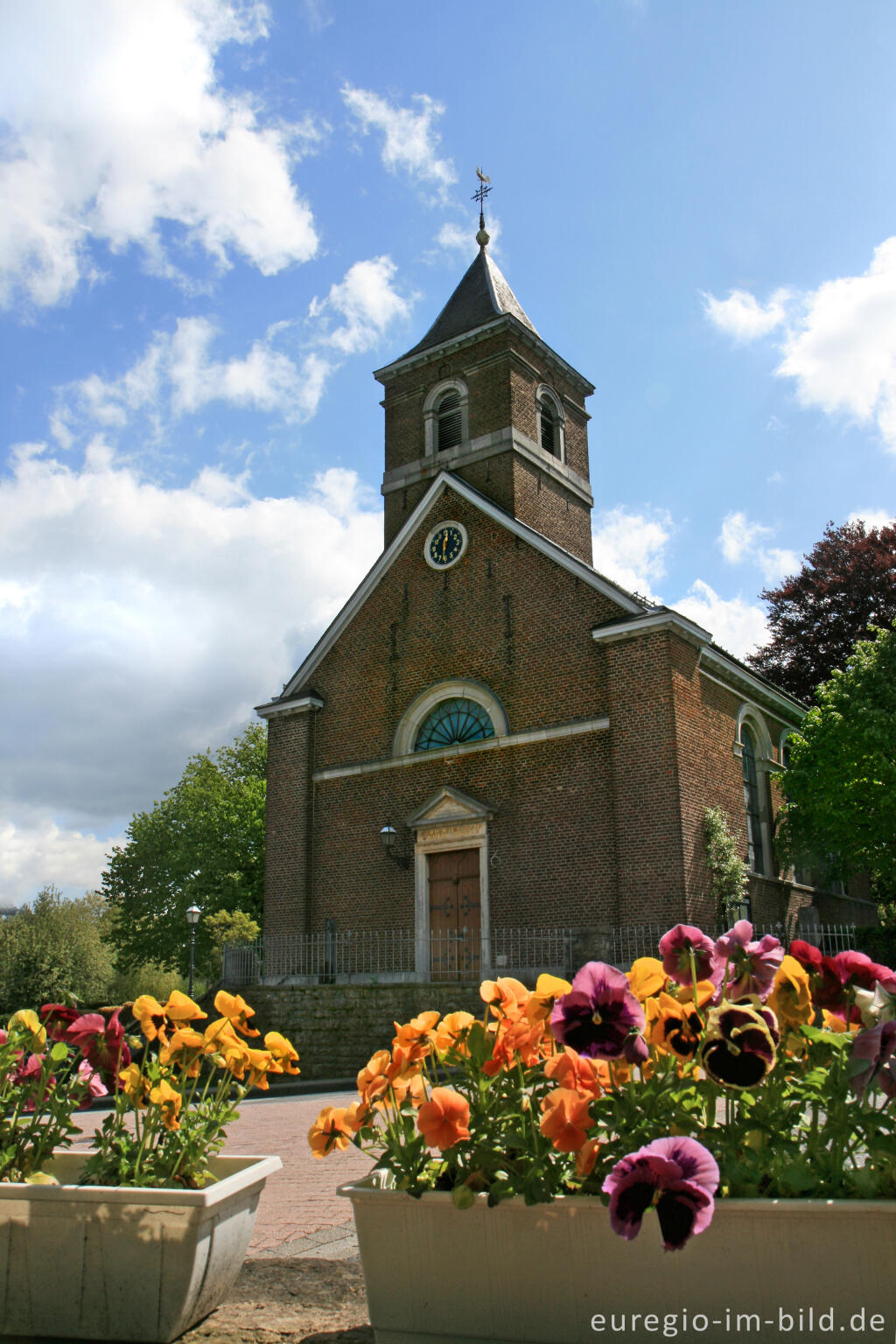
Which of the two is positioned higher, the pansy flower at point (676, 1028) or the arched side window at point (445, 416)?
the arched side window at point (445, 416)

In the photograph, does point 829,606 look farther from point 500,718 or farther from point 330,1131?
point 330,1131

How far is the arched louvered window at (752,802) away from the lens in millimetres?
19703

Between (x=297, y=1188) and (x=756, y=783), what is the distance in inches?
619

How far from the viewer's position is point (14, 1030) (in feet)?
13.2

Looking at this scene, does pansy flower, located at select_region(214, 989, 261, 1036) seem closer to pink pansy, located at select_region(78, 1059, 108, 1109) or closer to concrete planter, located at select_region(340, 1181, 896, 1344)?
pink pansy, located at select_region(78, 1059, 108, 1109)

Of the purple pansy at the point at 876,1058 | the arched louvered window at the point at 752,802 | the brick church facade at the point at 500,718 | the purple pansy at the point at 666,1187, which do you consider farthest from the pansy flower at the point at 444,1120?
the arched louvered window at the point at 752,802

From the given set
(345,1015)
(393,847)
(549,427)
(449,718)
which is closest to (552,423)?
(549,427)

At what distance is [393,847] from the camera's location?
766 inches

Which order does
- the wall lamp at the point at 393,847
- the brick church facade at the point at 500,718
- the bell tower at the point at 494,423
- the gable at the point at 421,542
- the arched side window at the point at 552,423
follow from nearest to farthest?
the brick church facade at the point at 500,718
the gable at the point at 421,542
the wall lamp at the point at 393,847
the bell tower at the point at 494,423
the arched side window at the point at 552,423

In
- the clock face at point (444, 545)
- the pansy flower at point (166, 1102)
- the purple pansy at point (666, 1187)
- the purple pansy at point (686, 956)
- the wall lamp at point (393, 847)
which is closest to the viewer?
the purple pansy at point (666, 1187)

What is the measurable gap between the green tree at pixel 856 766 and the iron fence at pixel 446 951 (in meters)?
2.09

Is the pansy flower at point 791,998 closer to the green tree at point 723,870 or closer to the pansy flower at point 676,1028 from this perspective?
the pansy flower at point 676,1028

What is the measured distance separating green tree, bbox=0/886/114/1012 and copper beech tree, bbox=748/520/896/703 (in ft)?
87.6

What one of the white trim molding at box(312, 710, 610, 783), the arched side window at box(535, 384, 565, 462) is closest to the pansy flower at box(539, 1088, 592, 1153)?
the white trim molding at box(312, 710, 610, 783)
